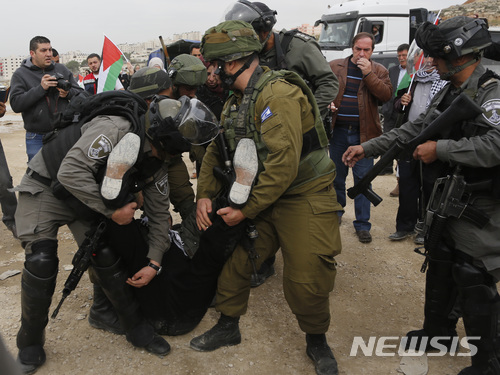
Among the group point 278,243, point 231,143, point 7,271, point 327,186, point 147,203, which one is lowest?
point 7,271

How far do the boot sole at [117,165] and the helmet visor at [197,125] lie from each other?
1.02ft

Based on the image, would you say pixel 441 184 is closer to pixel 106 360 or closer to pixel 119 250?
pixel 119 250

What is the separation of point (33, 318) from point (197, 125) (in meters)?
1.55

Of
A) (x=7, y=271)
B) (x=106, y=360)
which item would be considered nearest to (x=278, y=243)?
(x=106, y=360)

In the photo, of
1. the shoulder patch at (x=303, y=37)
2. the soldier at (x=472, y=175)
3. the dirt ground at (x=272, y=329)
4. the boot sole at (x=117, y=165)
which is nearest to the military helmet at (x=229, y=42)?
the boot sole at (x=117, y=165)

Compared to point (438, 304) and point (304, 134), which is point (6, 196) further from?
point (438, 304)

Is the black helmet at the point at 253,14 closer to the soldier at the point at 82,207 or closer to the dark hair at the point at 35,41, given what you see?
the soldier at the point at 82,207

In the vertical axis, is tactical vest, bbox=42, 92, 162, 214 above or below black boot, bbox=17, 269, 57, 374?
above

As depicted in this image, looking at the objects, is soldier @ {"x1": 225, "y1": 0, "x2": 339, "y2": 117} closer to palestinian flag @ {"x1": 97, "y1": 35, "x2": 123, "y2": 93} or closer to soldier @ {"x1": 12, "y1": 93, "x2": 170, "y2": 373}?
soldier @ {"x1": 12, "y1": 93, "x2": 170, "y2": 373}

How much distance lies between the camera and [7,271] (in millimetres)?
3961

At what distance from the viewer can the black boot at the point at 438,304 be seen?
2611 millimetres

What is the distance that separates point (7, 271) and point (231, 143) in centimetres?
266

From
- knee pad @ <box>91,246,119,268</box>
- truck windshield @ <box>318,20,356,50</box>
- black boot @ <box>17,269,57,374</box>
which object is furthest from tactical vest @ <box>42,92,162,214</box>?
truck windshield @ <box>318,20,356,50</box>

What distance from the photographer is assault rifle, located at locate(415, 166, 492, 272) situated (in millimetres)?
2379
